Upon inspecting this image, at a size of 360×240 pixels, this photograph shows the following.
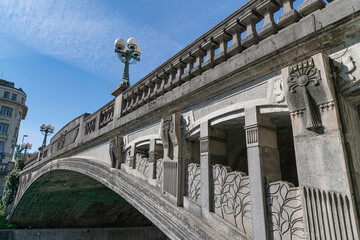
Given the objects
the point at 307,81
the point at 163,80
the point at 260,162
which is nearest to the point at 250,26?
the point at 307,81

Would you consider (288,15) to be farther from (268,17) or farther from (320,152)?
(320,152)

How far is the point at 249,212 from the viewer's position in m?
3.64

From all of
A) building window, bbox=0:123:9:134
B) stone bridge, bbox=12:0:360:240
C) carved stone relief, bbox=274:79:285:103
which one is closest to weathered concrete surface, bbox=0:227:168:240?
stone bridge, bbox=12:0:360:240

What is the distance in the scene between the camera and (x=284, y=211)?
3225 millimetres

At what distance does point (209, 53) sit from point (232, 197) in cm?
284

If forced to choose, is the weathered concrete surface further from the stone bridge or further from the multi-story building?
the multi-story building

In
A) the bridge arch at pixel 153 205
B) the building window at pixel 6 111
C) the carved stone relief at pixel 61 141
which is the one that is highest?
the building window at pixel 6 111

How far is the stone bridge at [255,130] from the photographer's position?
2.96m

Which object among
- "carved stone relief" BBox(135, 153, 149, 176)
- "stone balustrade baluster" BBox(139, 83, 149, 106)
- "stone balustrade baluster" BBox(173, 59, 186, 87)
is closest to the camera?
"stone balustrade baluster" BBox(173, 59, 186, 87)

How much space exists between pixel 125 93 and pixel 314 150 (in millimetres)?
6433

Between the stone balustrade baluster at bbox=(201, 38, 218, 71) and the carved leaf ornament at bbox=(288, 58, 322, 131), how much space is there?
1.81 metres

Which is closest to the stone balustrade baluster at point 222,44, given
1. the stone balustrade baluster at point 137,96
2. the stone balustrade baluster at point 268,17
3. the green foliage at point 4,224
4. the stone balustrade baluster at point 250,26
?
the stone balustrade baluster at point 250,26

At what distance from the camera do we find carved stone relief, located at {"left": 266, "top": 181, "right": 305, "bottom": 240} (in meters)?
3.06

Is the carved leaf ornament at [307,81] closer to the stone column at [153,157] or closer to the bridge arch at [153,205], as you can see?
the bridge arch at [153,205]
